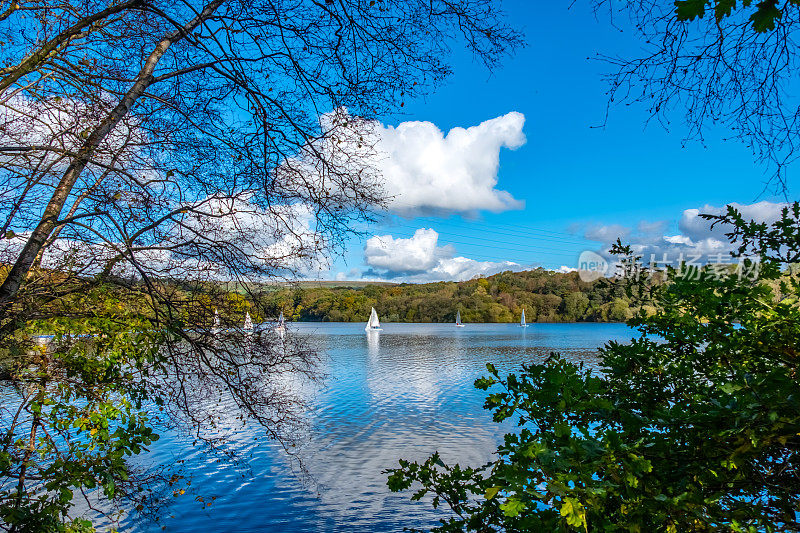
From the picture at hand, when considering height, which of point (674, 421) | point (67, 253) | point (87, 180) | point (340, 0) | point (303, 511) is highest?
point (340, 0)

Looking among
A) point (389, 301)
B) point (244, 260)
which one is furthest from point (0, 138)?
point (389, 301)

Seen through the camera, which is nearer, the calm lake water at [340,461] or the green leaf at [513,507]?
the green leaf at [513,507]

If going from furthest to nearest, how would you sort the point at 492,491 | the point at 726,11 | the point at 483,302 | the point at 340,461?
the point at 483,302 < the point at 340,461 < the point at 492,491 < the point at 726,11

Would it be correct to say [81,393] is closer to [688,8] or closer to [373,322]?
[688,8]

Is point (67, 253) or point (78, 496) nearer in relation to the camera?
point (67, 253)

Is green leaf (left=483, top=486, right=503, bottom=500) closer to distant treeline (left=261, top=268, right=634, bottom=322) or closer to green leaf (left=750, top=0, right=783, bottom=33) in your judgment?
green leaf (left=750, top=0, right=783, bottom=33)

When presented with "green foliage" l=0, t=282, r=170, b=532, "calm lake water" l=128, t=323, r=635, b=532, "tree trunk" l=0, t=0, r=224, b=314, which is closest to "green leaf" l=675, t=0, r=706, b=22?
"tree trunk" l=0, t=0, r=224, b=314

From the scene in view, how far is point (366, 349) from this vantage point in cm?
4097

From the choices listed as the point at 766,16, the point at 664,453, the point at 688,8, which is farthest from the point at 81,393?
the point at 766,16

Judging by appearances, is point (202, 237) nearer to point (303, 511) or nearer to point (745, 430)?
point (745, 430)

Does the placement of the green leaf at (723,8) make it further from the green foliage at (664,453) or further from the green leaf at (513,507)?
the green leaf at (513,507)

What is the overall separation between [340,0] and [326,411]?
15628 mm

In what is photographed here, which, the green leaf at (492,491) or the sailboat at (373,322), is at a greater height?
the green leaf at (492,491)

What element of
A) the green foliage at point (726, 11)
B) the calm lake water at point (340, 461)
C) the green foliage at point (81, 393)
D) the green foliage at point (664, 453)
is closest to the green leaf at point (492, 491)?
the green foliage at point (664, 453)
